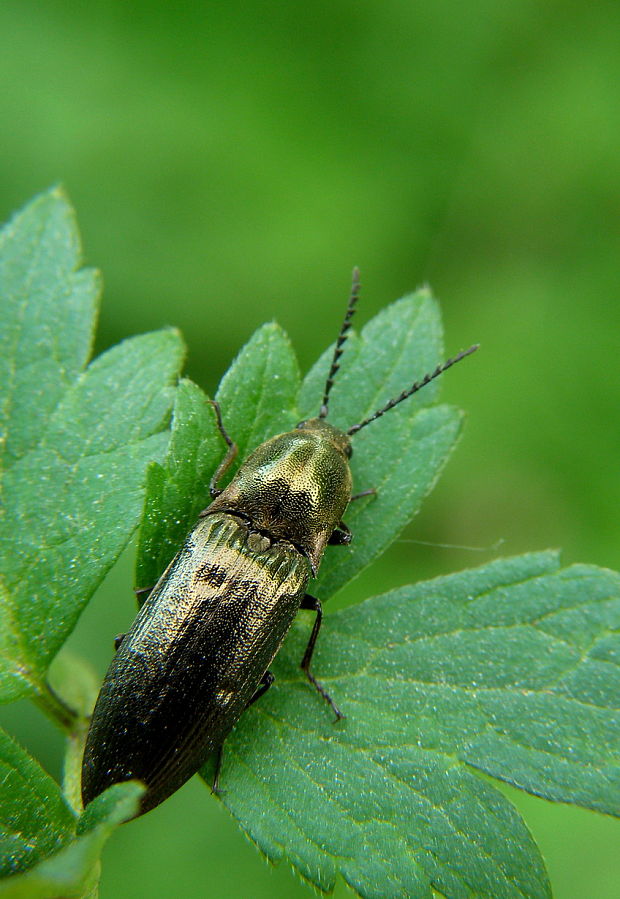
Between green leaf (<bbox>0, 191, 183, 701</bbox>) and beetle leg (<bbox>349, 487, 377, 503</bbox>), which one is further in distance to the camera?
beetle leg (<bbox>349, 487, 377, 503</bbox>)

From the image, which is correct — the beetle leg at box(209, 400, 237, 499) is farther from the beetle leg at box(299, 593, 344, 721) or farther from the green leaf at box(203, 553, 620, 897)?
the green leaf at box(203, 553, 620, 897)

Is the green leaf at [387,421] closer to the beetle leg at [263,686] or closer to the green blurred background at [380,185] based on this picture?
the beetle leg at [263,686]

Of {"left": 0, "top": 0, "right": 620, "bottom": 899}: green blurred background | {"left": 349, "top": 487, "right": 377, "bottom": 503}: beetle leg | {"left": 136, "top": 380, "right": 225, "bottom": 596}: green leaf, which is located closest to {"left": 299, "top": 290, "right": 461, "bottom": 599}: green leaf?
{"left": 349, "top": 487, "right": 377, "bottom": 503}: beetle leg

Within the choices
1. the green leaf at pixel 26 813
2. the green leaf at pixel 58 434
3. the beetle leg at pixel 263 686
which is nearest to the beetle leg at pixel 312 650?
the beetle leg at pixel 263 686

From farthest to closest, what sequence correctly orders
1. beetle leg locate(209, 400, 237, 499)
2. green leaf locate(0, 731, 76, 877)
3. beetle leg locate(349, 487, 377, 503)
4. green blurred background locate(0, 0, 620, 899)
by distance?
green blurred background locate(0, 0, 620, 899), beetle leg locate(349, 487, 377, 503), beetle leg locate(209, 400, 237, 499), green leaf locate(0, 731, 76, 877)

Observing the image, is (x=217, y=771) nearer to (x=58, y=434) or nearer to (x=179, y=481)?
(x=179, y=481)
